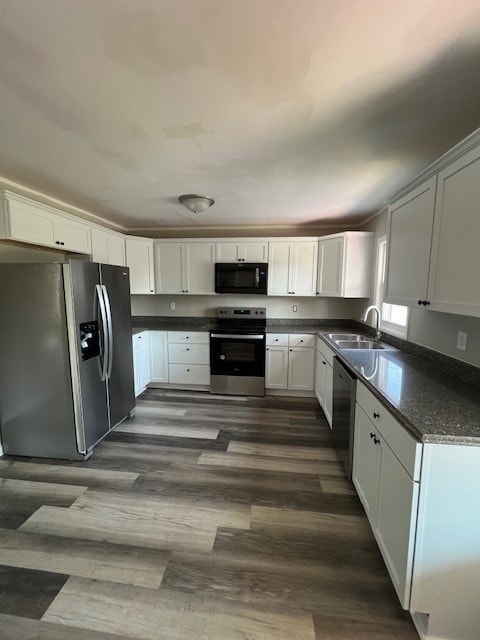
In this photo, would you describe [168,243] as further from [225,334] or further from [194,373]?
[194,373]

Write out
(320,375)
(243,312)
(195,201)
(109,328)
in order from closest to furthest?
1. (109,328)
2. (195,201)
3. (320,375)
4. (243,312)

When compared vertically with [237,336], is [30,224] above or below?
above

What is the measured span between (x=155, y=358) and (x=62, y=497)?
6.74 ft

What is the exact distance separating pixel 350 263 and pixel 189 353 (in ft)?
8.12

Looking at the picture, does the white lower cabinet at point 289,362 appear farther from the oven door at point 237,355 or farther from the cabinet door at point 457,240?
the cabinet door at point 457,240

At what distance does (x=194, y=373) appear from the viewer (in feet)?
12.5

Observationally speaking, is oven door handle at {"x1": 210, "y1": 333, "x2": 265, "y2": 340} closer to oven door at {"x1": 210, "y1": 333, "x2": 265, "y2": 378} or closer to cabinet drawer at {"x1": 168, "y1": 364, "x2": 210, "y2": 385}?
oven door at {"x1": 210, "y1": 333, "x2": 265, "y2": 378}

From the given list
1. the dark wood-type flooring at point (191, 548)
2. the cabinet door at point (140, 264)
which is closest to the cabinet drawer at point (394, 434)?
the dark wood-type flooring at point (191, 548)

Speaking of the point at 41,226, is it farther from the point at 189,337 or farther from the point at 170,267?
the point at 189,337

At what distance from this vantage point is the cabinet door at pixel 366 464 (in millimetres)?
1495

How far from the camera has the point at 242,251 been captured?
380cm

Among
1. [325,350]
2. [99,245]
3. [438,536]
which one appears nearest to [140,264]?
[99,245]

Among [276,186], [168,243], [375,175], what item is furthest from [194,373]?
[375,175]

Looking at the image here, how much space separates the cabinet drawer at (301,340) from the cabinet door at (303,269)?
62cm
